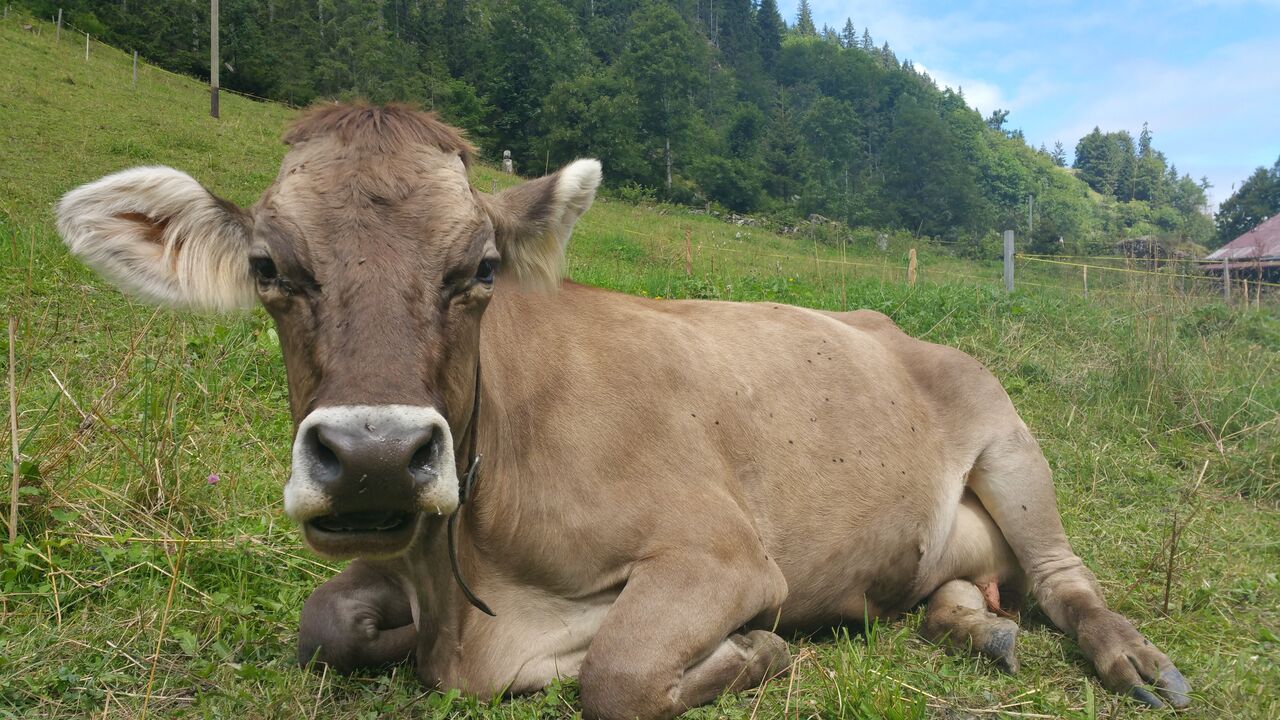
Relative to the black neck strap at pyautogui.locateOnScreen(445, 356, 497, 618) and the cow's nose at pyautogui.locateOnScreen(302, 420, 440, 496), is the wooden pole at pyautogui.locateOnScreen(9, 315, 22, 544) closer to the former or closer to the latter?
the black neck strap at pyautogui.locateOnScreen(445, 356, 497, 618)

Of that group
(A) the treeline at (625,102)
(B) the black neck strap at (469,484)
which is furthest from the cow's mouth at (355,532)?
(A) the treeline at (625,102)

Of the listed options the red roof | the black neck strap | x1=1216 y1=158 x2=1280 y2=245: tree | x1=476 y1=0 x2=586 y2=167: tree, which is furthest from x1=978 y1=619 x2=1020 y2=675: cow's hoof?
x1=1216 y1=158 x2=1280 y2=245: tree

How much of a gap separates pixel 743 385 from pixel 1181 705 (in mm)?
2267

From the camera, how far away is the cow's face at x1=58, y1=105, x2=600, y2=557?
2.24 metres

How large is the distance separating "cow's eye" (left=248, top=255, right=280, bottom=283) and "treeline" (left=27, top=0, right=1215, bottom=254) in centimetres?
3612

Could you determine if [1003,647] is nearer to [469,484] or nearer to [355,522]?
[469,484]

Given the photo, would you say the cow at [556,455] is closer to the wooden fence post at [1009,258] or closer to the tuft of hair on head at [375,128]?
the tuft of hair on head at [375,128]

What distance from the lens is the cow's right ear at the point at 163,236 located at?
2.93 metres

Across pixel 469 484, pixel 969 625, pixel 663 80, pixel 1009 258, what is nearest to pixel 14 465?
pixel 469 484

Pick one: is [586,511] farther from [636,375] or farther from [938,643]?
[938,643]

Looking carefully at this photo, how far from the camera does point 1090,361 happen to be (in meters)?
9.12

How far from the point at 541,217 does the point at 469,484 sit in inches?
43.1

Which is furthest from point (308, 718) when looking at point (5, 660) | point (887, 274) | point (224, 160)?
point (224, 160)

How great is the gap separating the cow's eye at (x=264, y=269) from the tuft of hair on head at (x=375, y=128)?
1.68ft
